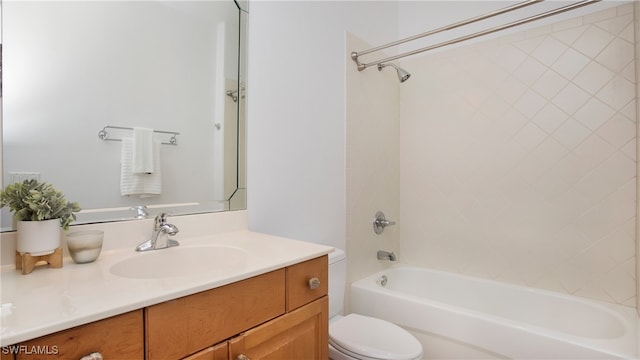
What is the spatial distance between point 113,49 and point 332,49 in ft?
3.73

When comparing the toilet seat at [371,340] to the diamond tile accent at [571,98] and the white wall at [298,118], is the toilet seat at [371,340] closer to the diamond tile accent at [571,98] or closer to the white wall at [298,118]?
the white wall at [298,118]

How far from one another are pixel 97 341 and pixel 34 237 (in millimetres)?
417

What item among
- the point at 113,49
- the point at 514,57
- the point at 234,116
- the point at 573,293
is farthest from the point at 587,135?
the point at 113,49

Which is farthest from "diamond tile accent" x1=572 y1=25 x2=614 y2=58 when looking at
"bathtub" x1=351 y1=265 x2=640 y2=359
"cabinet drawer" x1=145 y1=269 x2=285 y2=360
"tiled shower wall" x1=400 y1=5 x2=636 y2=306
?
"cabinet drawer" x1=145 y1=269 x2=285 y2=360

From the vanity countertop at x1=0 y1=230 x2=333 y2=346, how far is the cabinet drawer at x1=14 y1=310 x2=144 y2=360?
0.06ft

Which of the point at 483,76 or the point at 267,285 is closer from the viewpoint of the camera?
the point at 267,285

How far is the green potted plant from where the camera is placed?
779 millimetres

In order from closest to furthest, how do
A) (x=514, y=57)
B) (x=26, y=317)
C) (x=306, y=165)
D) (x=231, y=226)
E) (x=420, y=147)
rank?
(x=26, y=317)
(x=231, y=226)
(x=306, y=165)
(x=514, y=57)
(x=420, y=147)

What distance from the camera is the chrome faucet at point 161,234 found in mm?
1052

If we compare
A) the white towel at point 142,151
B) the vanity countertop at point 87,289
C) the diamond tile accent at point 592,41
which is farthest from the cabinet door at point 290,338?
the diamond tile accent at point 592,41

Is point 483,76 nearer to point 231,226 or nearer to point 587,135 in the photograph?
point 587,135

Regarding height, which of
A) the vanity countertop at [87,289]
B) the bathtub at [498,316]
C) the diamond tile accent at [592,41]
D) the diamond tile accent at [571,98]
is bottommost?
the bathtub at [498,316]

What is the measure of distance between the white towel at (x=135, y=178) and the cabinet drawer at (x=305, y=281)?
617 mm

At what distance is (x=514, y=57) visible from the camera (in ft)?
6.57
